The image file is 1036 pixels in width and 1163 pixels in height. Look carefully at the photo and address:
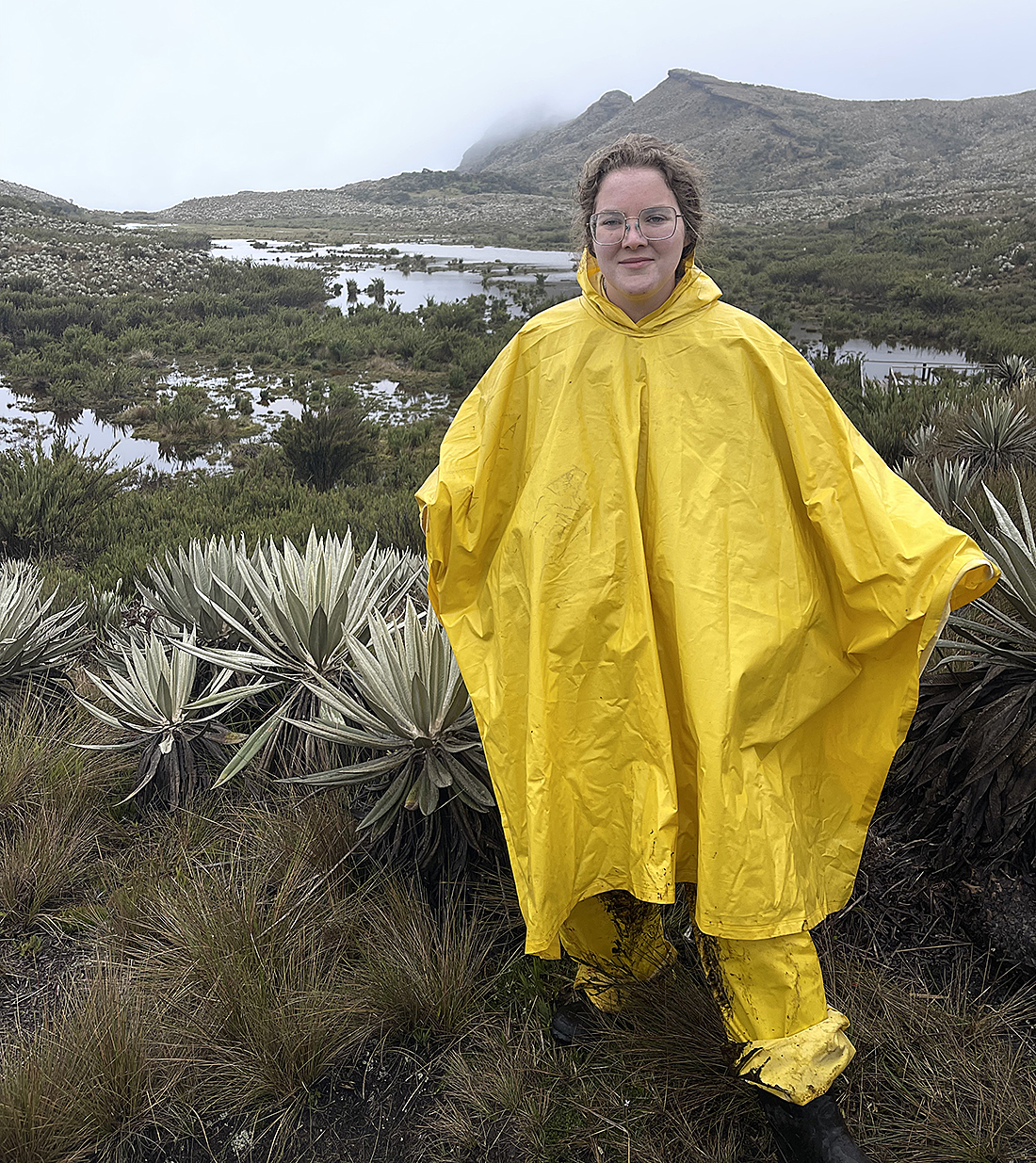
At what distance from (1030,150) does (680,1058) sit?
76.6 metres

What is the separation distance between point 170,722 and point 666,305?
279 centimetres

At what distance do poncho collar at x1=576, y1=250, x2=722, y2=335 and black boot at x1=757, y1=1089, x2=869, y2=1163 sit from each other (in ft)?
5.24

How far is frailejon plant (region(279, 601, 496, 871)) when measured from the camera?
254cm

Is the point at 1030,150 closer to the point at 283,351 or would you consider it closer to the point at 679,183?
the point at 283,351

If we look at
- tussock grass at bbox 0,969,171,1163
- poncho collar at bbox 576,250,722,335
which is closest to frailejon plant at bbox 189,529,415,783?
tussock grass at bbox 0,969,171,1163

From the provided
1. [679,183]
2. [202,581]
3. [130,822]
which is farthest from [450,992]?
[202,581]

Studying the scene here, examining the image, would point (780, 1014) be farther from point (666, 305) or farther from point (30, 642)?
point (30, 642)

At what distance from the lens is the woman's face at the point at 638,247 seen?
170 centimetres

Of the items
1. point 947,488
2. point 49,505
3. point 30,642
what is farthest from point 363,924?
point 49,505

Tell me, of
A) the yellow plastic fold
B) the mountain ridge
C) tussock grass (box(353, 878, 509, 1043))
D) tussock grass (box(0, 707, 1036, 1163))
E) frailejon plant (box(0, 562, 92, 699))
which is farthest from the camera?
the mountain ridge

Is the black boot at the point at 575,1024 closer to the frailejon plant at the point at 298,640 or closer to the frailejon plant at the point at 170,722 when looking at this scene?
the frailejon plant at the point at 298,640

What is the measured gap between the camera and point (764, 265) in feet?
85.3

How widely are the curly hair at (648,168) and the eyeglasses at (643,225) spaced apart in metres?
0.10

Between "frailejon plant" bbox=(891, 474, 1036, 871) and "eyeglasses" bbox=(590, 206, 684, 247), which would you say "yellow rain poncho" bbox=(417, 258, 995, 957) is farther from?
"frailejon plant" bbox=(891, 474, 1036, 871)
